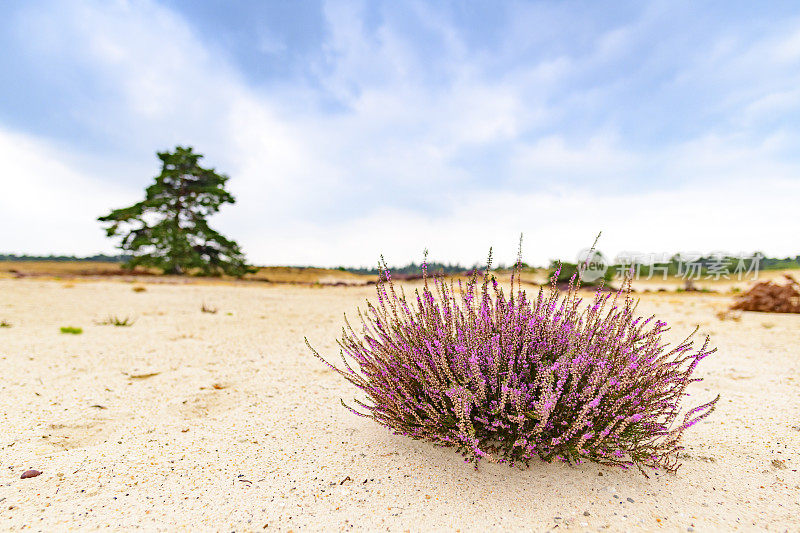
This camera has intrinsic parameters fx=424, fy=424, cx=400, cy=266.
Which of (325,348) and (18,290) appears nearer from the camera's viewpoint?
(325,348)

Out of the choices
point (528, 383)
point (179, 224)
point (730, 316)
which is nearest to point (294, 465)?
point (528, 383)

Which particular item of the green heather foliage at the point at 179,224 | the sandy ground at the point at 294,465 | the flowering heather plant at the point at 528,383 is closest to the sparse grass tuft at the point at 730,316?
the sandy ground at the point at 294,465

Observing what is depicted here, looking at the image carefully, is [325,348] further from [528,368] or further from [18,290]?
[18,290]

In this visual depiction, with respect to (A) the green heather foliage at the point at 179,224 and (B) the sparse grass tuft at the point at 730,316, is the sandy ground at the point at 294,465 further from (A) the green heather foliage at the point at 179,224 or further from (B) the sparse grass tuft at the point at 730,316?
(A) the green heather foliage at the point at 179,224

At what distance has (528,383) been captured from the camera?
98.0 inches

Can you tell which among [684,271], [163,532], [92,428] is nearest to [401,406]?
[163,532]

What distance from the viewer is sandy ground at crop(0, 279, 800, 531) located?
7.31 feet

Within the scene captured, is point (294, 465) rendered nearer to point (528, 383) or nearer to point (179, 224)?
point (528, 383)

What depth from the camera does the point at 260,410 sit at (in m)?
3.81

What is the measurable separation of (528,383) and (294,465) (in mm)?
1603

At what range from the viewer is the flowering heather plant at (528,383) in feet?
7.55

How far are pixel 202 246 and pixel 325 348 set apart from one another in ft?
64.3

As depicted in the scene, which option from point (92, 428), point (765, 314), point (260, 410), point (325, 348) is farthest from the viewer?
point (765, 314)

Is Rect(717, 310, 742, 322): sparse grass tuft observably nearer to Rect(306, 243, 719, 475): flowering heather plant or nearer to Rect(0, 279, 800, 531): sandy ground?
Rect(0, 279, 800, 531): sandy ground
